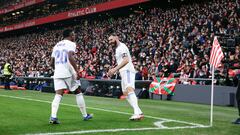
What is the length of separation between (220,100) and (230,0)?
11821 mm

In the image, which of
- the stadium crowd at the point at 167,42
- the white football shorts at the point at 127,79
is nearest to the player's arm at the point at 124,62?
the white football shorts at the point at 127,79

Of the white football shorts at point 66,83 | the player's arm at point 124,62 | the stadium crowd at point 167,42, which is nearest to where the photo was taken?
the white football shorts at point 66,83

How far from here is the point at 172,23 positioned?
28.0 m

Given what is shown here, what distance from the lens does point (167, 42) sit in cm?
2562

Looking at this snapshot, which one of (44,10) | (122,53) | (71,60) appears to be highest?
(44,10)

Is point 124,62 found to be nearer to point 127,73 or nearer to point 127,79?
point 127,73

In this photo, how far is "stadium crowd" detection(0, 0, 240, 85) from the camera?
20359mm

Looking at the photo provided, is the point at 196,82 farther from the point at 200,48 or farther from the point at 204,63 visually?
the point at 200,48

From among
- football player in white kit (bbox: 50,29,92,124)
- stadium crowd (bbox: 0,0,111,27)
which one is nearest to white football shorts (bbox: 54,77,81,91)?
football player in white kit (bbox: 50,29,92,124)

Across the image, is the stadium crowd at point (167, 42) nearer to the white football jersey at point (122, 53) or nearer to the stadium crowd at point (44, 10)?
the white football jersey at point (122, 53)

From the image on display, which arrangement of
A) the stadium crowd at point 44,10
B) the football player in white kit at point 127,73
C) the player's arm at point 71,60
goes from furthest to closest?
the stadium crowd at point 44,10
the football player in white kit at point 127,73
the player's arm at point 71,60

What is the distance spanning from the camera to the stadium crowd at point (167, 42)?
20359 millimetres

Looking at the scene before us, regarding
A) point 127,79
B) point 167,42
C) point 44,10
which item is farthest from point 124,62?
point 44,10

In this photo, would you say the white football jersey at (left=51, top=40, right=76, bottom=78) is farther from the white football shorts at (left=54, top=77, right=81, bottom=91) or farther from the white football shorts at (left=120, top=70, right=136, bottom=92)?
the white football shorts at (left=120, top=70, right=136, bottom=92)
